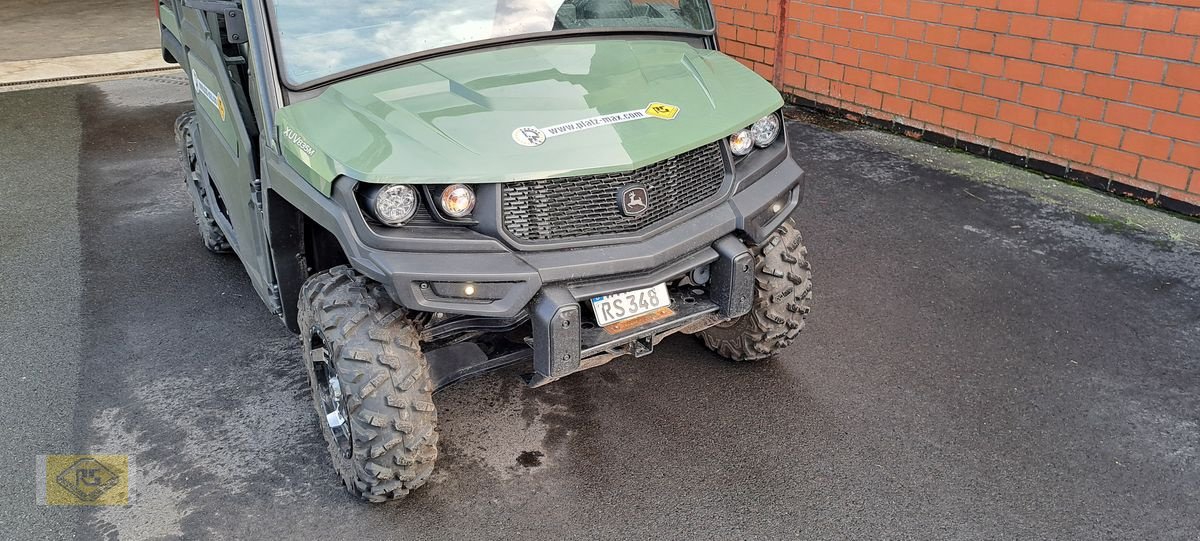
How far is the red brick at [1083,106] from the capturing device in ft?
21.0

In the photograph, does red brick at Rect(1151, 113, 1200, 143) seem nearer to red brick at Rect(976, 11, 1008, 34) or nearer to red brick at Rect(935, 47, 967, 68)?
red brick at Rect(976, 11, 1008, 34)

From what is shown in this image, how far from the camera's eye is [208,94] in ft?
14.4

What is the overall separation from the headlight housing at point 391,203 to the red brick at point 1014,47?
17.1ft

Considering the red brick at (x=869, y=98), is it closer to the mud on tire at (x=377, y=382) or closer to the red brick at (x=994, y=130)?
the red brick at (x=994, y=130)

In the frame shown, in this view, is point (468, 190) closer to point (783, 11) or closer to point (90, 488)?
point (90, 488)

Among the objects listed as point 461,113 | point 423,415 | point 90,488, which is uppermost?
point 461,113

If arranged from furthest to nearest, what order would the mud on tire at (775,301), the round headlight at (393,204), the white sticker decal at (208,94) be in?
1. the white sticker decal at (208,94)
2. the mud on tire at (775,301)
3. the round headlight at (393,204)

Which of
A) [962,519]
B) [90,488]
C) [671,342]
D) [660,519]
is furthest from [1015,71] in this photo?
[90,488]

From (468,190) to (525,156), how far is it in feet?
0.73

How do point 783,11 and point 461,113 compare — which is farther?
point 783,11

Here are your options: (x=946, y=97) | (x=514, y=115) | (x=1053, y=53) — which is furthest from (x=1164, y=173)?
(x=514, y=115)

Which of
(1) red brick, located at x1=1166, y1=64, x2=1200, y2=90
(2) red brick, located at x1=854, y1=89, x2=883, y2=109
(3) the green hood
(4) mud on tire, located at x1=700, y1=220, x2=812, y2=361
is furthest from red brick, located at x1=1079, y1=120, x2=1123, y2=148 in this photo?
(3) the green hood

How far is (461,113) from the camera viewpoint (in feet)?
11.1

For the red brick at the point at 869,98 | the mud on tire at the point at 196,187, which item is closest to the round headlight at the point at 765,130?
the mud on tire at the point at 196,187
